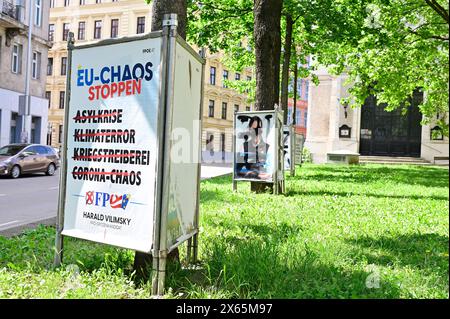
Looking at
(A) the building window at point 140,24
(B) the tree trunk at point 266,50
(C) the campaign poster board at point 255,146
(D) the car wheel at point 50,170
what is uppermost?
(A) the building window at point 140,24

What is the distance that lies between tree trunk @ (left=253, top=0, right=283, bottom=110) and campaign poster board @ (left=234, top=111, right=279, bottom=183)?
30.2 inches

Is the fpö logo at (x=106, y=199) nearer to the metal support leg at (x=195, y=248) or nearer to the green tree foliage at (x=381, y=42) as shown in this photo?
the metal support leg at (x=195, y=248)

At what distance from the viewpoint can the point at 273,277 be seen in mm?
3689

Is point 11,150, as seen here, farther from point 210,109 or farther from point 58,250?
point 210,109

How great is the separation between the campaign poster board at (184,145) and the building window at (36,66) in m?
29.6

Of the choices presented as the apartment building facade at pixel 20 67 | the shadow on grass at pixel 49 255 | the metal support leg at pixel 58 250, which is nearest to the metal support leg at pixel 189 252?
the shadow on grass at pixel 49 255

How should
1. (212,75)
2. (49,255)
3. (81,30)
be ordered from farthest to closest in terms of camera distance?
(212,75) → (81,30) → (49,255)

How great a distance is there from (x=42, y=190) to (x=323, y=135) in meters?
32.4

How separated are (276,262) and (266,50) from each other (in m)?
8.08

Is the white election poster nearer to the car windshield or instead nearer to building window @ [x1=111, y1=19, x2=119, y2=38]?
the car windshield

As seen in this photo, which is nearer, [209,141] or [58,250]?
[58,250]

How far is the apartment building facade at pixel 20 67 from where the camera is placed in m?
27.9

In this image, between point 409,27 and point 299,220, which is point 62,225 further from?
point 409,27

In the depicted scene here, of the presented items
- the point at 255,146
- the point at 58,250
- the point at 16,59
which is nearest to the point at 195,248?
the point at 58,250
